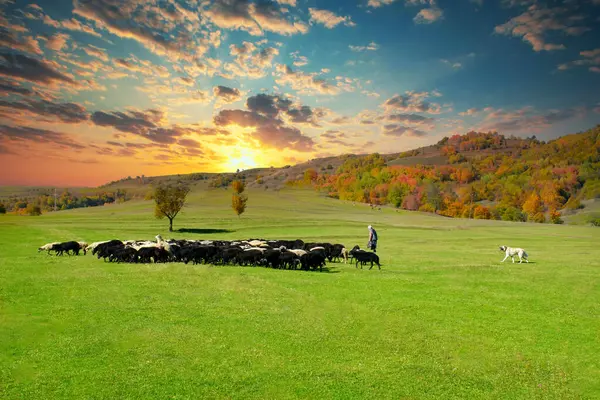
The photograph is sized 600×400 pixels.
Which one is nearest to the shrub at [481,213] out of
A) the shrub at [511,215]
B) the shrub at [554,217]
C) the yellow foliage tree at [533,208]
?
the shrub at [511,215]

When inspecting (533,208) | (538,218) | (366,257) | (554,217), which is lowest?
(538,218)

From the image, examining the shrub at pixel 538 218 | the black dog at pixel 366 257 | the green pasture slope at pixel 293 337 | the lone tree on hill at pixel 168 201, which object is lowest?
the shrub at pixel 538 218

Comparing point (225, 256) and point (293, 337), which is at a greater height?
point (225, 256)

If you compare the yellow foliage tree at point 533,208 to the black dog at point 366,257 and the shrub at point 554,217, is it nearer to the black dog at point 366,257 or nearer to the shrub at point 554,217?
the shrub at point 554,217

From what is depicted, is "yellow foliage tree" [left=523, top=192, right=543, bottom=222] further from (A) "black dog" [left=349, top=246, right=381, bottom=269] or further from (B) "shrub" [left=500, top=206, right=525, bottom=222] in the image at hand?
(A) "black dog" [left=349, top=246, right=381, bottom=269]

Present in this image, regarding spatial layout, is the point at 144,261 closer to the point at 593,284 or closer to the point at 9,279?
the point at 9,279

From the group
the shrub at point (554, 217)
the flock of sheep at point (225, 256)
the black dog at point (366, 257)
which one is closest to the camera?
the black dog at point (366, 257)

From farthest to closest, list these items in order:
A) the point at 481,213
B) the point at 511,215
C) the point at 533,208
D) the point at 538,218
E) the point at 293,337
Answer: the point at 481,213 → the point at 533,208 → the point at 511,215 → the point at 538,218 → the point at 293,337

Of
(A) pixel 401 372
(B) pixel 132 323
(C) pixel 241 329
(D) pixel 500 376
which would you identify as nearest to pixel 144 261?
(B) pixel 132 323

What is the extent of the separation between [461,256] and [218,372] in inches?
1015

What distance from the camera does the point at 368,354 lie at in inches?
404

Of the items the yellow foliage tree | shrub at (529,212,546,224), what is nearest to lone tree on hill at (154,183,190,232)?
shrub at (529,212,546,224)

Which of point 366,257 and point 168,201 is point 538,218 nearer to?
point 168,201

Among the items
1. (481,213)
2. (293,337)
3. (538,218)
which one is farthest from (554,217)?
(293,337)
